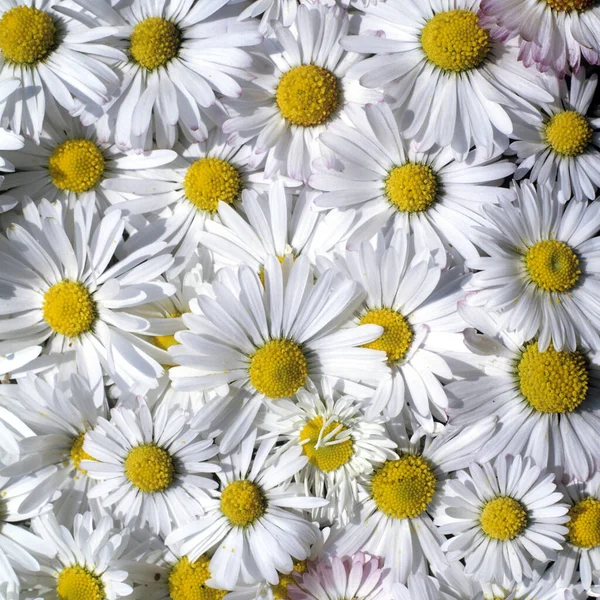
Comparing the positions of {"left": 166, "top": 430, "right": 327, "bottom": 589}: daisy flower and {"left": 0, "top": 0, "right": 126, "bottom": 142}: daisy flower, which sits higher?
{"left": 0, "top": 0, "right": 126, "bottom": 142}: daisy flower

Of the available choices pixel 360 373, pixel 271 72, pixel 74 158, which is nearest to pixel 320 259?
pixel 360 373

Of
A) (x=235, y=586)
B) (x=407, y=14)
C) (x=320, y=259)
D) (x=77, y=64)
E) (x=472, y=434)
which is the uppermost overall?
(x=407, y=14)

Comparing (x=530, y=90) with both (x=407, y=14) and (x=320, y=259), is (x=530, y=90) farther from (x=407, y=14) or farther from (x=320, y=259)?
(x=320, y=259)

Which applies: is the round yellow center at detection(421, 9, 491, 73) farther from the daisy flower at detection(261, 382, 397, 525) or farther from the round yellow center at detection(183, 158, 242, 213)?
the daisy flower at detection(261, 382, 397, 525)

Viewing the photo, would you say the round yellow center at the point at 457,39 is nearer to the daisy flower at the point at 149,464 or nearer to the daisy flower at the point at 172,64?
the daisy flower at the point at 172,64

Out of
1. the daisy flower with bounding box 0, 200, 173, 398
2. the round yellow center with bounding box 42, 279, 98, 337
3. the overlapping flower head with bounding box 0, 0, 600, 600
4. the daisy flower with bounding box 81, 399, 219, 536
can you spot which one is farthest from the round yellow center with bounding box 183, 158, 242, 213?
the daisy flower with bounding box 81, 399, 219, 536

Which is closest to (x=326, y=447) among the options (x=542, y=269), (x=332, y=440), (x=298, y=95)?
(x=332, y=440)

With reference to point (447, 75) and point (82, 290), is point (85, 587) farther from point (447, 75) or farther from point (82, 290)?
point (447, 75)

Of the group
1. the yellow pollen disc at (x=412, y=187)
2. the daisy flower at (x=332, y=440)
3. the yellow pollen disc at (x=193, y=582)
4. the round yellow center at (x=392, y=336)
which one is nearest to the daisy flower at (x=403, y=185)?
the yellow pollen disc at (x=412, y=187)
